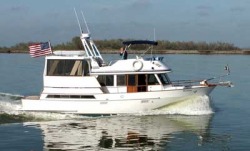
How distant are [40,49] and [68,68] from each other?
1.85 m

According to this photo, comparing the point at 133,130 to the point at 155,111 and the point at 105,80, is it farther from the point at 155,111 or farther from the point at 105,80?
the point at 105,80

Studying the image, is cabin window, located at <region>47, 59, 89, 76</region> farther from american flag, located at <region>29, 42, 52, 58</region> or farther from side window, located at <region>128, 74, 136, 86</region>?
side window, located at <region>128, 74, 136, 86</region>

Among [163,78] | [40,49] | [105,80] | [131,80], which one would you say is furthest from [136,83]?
[40,49]

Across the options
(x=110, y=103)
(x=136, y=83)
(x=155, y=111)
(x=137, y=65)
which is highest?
(x=137, y=65)

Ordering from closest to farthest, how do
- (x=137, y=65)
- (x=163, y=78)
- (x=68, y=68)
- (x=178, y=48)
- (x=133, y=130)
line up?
(x=133, y=130) < (x=137, y=65) < (x=68, y=68) < (x=163, y=78) < (x=178, y=48)

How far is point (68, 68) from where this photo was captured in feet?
91.3

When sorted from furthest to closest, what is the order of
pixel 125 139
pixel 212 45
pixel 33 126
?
pixel 212 45
pixel 33 126
pixel 125 139

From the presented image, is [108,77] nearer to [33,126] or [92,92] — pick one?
[92,92]

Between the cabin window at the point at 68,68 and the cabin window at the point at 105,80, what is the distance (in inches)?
32.0

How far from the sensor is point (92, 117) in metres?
27.8

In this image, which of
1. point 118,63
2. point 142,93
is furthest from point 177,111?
point 118,63

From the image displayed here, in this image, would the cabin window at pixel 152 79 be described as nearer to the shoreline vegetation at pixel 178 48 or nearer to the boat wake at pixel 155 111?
the boat wake at pixel 155 111

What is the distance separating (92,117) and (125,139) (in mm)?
5622

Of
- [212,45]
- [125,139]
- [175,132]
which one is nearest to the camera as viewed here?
[125,139]
